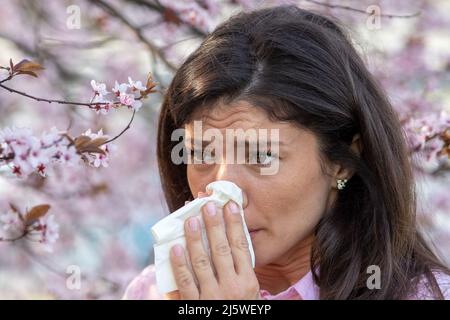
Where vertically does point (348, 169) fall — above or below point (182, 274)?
above

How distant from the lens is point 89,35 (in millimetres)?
4379

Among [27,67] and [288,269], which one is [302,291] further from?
[27,67]

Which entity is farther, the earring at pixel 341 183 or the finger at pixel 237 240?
the earring at pixel 341 183

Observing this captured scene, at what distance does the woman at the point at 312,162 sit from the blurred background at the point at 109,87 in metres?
1.13

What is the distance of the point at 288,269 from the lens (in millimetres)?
2225

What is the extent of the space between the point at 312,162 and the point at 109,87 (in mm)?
2925

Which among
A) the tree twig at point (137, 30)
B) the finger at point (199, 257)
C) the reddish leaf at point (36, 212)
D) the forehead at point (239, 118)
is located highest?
the tree twig at point (137, 30)

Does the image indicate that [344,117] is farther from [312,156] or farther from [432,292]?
[432,292]

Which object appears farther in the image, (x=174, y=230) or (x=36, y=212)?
(x=174, y=230)

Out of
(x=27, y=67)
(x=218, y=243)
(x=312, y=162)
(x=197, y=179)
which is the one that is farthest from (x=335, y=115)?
(x=27, y=67)

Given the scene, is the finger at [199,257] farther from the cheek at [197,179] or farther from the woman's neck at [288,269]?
the woman's neck at [288,269]

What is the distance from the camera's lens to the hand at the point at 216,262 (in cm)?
187

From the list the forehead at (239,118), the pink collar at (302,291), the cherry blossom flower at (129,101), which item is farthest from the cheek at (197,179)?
the pink collar at (302,291)

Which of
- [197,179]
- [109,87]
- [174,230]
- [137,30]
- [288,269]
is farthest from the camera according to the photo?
[109,87]
